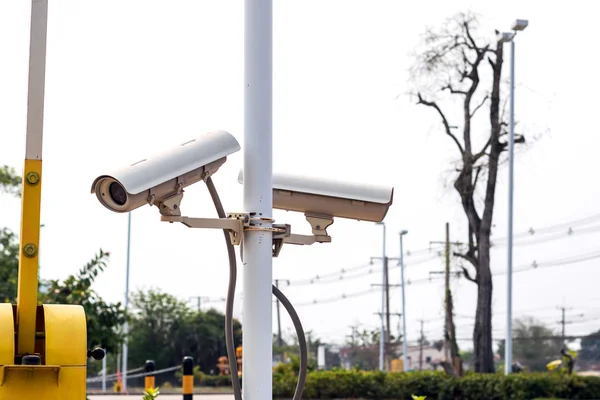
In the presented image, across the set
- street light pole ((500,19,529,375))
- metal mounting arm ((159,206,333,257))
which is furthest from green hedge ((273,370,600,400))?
metal mounting arm ((159,206,333,257))

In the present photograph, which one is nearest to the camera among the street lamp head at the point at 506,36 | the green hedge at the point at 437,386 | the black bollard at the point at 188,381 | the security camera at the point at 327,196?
the security camera at the point at 327,196

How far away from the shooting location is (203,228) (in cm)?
326

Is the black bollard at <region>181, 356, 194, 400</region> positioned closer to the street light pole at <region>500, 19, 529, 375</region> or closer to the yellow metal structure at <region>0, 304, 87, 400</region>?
the yellow metal structure at <region>0, 304, 87, 400</region>

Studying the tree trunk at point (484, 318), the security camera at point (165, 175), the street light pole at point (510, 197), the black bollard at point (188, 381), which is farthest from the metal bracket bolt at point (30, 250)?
the tree trunk at point (484, 318)

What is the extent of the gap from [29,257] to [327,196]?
1089mm

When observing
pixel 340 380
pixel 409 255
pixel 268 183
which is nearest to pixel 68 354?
pixel 268 183

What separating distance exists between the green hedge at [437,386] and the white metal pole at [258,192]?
1505 centimetres

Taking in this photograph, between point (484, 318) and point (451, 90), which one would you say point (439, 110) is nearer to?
point (451, 90)

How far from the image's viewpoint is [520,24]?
Result: 18625mm

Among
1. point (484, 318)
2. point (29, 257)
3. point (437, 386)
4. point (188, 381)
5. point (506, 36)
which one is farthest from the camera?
point (484, 318)

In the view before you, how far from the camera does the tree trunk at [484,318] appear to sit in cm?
2127

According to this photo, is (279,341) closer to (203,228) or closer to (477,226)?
(477,226)

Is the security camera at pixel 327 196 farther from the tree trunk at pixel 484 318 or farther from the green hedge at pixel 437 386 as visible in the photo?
the tree trunk at pixel 484 318

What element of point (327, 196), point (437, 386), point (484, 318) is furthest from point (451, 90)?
point (327, 196)
